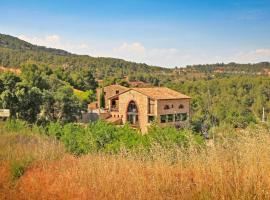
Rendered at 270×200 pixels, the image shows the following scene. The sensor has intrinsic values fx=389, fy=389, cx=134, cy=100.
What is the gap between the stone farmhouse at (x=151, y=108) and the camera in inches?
1575

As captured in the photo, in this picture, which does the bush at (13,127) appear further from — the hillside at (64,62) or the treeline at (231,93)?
the hillside at (64,62)

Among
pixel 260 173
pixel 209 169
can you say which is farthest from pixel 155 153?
pixel 260 173

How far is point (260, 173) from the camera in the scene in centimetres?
382

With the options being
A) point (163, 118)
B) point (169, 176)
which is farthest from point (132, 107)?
point (169, 176)

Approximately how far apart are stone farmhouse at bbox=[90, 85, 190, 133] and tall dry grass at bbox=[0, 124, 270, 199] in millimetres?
33356

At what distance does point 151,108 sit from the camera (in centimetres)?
4034

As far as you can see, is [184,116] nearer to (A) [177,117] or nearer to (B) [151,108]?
(A) [177,117]

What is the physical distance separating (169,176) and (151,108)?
35903 mm

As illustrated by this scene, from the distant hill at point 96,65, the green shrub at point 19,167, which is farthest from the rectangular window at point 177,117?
the green shrub at point 19,167

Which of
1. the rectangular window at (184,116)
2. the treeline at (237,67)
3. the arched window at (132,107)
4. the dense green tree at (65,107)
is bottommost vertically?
the rectangular window at (184,116)

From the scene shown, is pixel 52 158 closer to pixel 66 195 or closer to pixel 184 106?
pixel 66 195

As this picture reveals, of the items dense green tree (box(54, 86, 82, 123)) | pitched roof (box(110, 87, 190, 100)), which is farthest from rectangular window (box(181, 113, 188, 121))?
dense green tree (box(54, 86, 82, 123))

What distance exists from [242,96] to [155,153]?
183 ft

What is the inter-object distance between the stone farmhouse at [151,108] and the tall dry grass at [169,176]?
1313 inches
